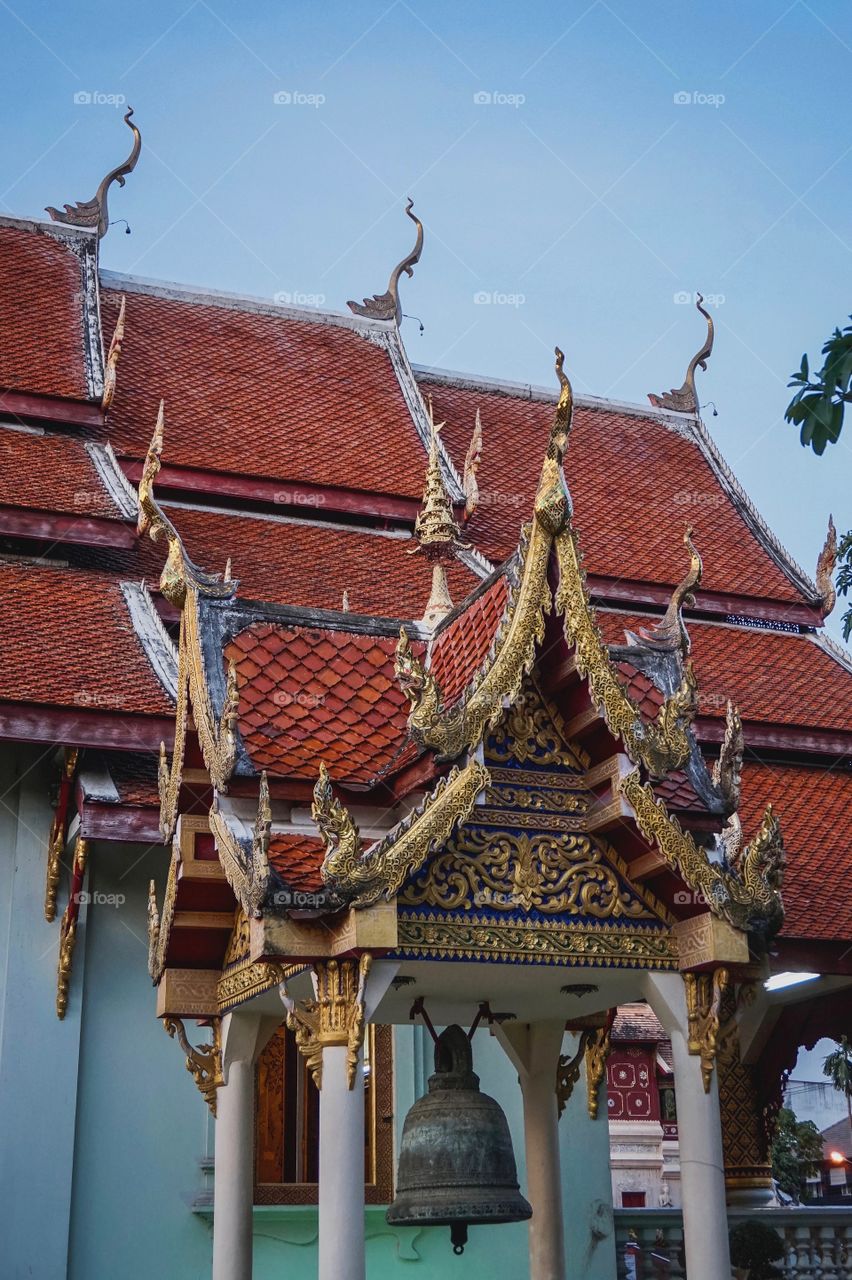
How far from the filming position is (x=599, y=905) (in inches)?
207

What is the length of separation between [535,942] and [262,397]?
10.2 m

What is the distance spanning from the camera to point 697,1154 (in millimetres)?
5023

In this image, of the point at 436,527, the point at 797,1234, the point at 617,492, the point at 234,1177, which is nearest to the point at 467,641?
the point at 234,1177

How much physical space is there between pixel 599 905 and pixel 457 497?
27.3ft

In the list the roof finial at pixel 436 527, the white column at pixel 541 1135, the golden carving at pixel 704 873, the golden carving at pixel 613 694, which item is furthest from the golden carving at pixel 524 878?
the roof finial at pixel 436 527

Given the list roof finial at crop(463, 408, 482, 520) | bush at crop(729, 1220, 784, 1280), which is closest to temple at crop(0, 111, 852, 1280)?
roof finial at crop(463, 408, 482, 520)

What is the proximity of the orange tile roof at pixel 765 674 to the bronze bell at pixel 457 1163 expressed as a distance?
6.61m

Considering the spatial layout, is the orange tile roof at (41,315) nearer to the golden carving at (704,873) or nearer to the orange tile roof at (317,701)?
the orange tile roof at (317,701)

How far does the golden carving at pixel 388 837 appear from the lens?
4.78 metres

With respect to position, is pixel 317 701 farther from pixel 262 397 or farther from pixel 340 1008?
pixel 262 397

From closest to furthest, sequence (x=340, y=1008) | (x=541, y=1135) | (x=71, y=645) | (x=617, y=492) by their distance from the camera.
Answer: (x=340, y=1008) < (x=541, y=1135) < (x=71, y=645) < (x=617, y=492)

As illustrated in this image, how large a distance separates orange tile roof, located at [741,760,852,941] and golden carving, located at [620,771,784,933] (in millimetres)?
3676

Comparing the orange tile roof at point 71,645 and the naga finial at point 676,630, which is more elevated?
the orange tile roof at point 71,645

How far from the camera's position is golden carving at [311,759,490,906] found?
4.78m
